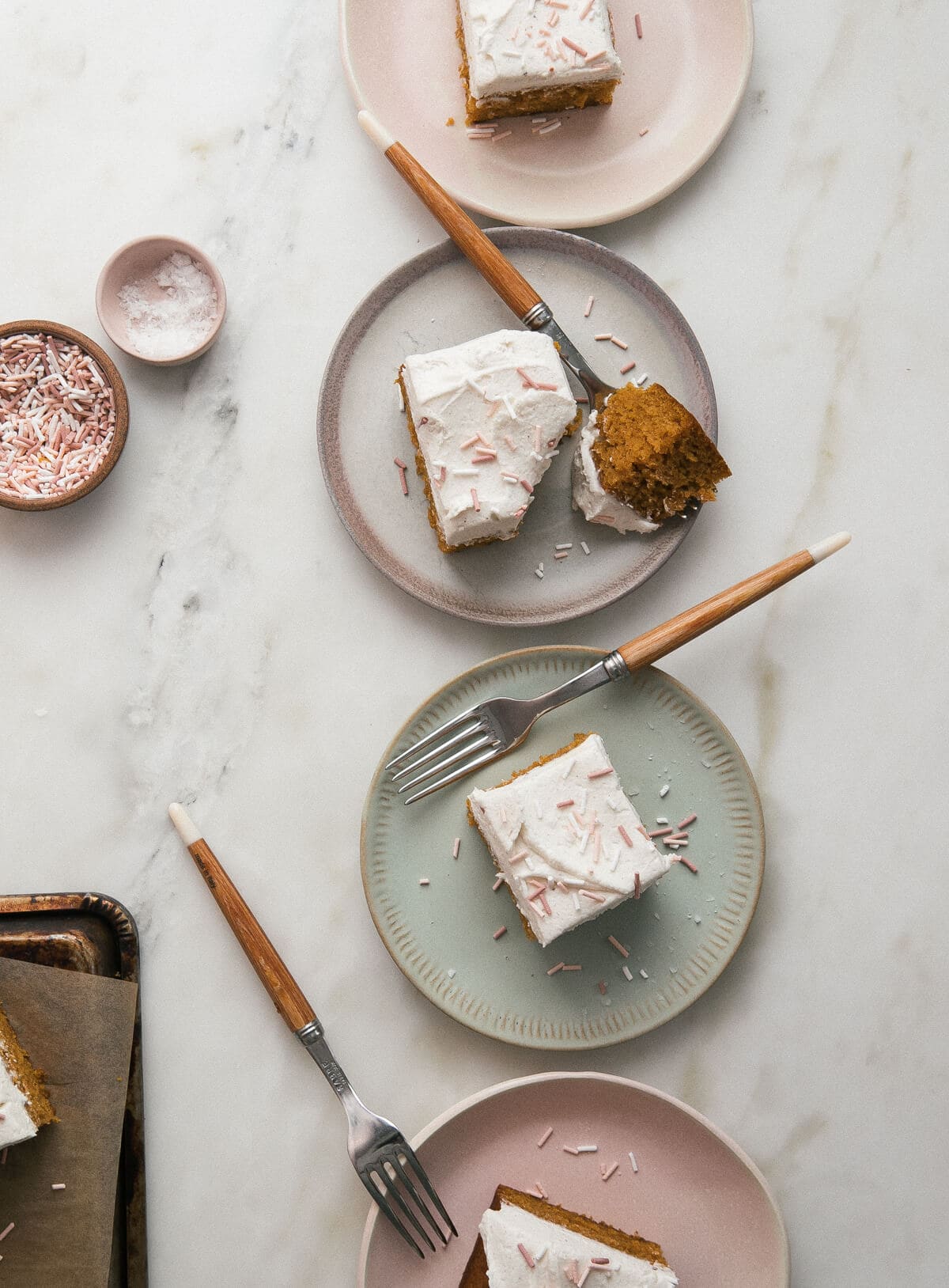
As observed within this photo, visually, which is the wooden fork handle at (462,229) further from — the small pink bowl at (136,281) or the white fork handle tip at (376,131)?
the small pink bowl at (136,281)

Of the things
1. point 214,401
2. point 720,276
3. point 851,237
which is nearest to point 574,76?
point 720,276

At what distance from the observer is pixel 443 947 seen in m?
2.39

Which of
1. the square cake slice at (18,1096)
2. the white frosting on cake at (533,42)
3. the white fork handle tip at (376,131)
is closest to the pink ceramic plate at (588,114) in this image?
the white fork handle tip at (376,131)

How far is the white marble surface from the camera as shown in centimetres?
248

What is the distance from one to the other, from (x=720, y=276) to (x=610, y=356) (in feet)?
1.20

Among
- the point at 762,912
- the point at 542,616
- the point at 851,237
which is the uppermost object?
the point at 851,237

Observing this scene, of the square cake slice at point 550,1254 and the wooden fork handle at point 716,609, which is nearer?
the square cake slice at point 550,1254

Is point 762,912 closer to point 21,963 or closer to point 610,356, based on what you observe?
point 610,356

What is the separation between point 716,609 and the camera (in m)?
2.37

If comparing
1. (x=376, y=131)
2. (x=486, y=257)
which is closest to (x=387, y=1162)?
(x=486, y=257)

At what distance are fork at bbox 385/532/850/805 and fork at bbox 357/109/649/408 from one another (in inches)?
22.3

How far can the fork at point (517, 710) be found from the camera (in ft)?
7.75

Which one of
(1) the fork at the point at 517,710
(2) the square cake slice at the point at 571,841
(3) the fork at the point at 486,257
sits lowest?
(2) the square cake slice at the point at 571,841

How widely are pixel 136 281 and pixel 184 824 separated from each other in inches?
50.5
